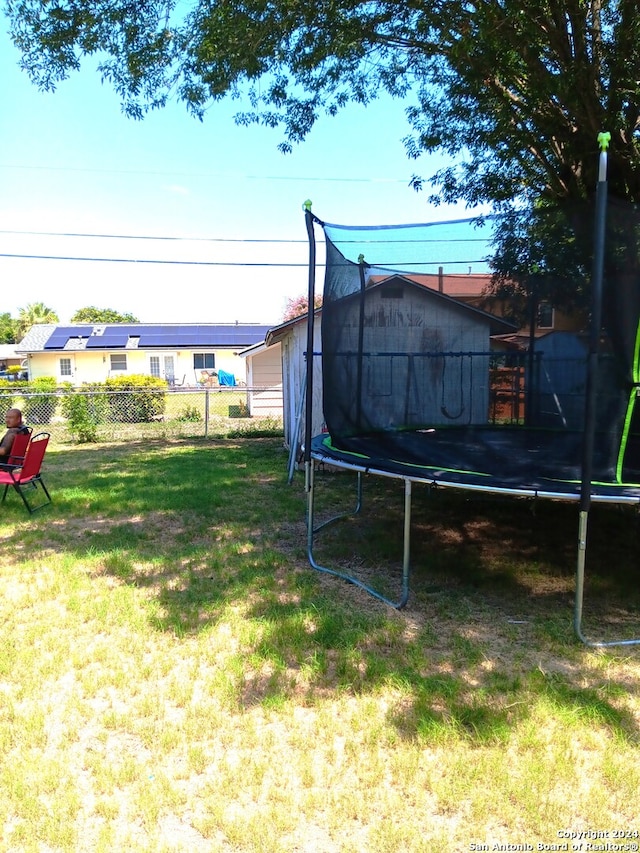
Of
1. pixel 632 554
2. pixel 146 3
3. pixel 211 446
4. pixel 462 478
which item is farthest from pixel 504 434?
pixel 211 446

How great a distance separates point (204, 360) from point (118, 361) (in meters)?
4.18

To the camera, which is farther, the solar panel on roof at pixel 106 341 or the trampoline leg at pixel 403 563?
the solar panel on roof at pixel 106 341

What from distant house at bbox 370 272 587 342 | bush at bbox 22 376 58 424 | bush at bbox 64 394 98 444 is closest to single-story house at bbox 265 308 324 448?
distant house at bbox 370 272 587 342

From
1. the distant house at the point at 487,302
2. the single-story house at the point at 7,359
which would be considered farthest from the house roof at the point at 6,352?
the distant house at the point at 487,302

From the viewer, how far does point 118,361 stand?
29.2m

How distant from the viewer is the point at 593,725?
97.7 inches

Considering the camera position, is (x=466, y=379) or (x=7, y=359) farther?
(x=7, y=359)

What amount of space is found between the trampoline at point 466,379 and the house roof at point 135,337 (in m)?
26.3

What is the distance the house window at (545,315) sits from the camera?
366 centimetres

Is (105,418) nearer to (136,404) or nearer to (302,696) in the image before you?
(136,404)

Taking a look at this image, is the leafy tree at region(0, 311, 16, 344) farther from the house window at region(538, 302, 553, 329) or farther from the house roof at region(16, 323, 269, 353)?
the house window at region(538, 302, 553, 329)

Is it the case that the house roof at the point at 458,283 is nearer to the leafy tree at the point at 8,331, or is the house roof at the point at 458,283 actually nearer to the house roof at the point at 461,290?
the house roof at the point at 461,290

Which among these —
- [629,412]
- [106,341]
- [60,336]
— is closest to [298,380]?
[629,412]

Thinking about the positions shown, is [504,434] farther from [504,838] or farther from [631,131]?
[631,131]
